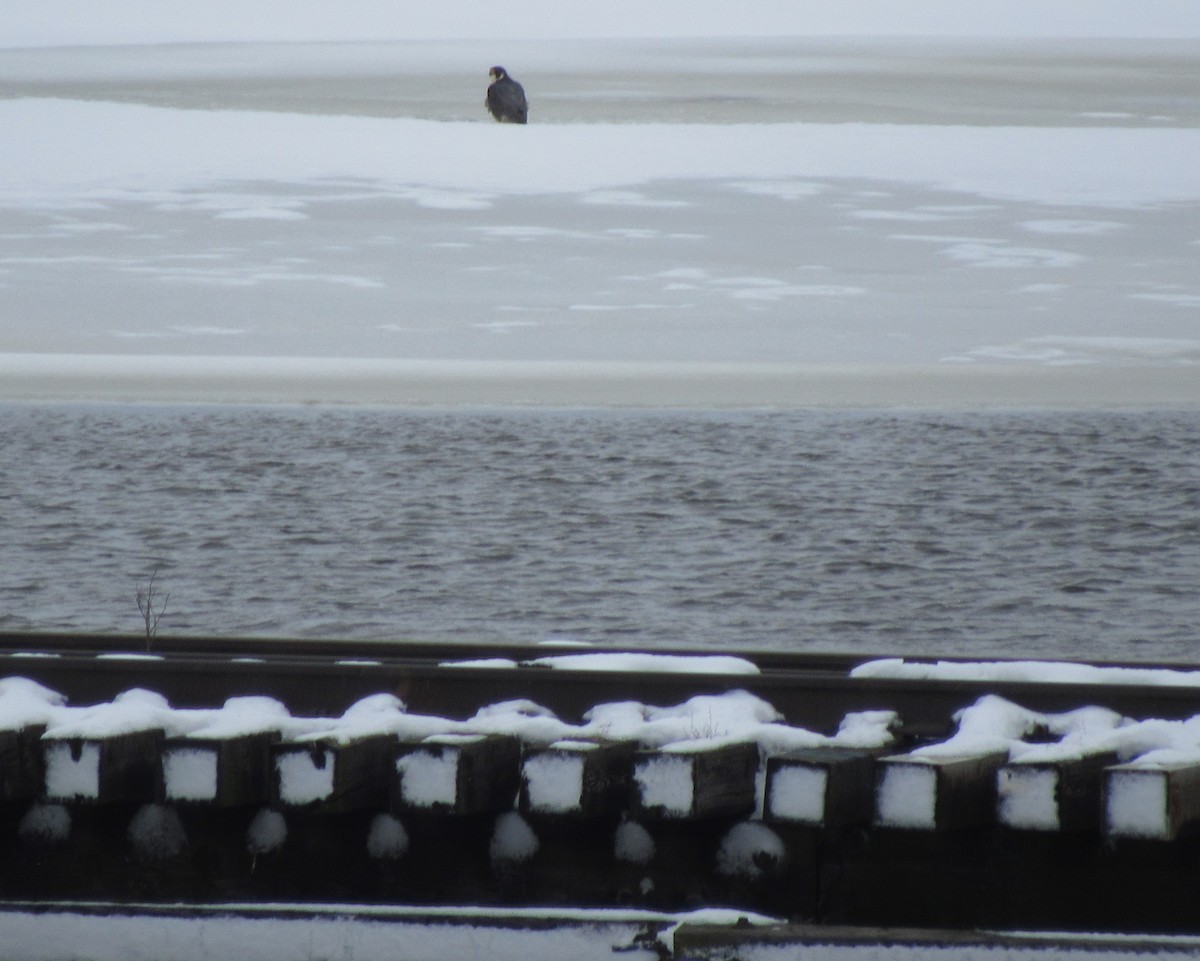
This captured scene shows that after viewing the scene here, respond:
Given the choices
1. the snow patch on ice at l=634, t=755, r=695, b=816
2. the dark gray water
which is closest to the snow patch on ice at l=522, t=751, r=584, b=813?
the snow patch on ice at l=634, t=755, r=695, b=816

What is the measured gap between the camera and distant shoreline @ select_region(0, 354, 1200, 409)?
11695 millimetres

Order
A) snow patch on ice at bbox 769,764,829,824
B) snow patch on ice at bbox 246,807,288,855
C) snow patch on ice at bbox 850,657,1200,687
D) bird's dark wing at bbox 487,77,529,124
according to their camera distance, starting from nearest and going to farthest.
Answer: snow patch on ice at bbox 769,764,829,824
snow patch on ice at bbox 246,807,288,855
snow patch on ice at bbox 850,657,1200,687
bird's dark wing at bbox 487,77,529,124

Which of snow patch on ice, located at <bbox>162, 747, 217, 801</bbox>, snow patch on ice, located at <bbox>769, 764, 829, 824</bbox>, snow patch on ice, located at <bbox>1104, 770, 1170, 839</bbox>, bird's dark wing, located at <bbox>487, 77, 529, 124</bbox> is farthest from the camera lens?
bird's dark wing, located at <bbox>487, 77, 529, 124</bbox>

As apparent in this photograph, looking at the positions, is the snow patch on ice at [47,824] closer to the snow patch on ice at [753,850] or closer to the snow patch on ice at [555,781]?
the snow patch on ice at [555,781]

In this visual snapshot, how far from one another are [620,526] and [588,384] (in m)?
4.08

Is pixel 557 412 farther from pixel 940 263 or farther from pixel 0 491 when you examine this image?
pixel 940 263

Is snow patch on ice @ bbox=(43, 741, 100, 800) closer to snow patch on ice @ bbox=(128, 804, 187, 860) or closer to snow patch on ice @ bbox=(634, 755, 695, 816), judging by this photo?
snow patch on ice @ bbox=(128, 804, 187, 860)

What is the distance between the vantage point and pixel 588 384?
12.4m

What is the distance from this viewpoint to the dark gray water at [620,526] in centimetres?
673

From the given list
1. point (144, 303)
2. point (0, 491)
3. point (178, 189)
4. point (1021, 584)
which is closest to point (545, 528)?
point (1021, 584)

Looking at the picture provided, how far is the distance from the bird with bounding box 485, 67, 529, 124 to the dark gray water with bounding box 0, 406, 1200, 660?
1121 cm

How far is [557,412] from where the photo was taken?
11438 mm

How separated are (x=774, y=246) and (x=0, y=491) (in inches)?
314

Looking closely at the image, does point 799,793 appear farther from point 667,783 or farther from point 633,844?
point 633,844
